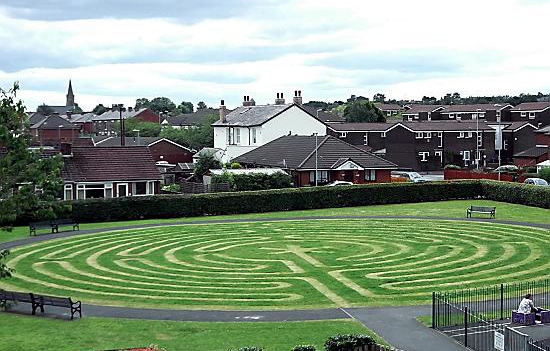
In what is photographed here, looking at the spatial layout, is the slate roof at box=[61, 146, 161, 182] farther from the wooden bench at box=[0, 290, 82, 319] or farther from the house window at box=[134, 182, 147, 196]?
the wooden bench at box=[0, 290, 82, 319]

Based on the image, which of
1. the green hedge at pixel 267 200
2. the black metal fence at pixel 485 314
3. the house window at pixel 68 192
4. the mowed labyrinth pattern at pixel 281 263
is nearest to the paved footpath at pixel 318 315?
the black metal fence at pixel 485 314

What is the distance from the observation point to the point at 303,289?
3256 centimetres

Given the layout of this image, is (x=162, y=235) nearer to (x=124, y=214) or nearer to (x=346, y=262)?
(x=124, y=214)

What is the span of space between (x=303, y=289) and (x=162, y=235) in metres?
18.9

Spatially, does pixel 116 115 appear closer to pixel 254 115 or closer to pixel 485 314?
pixel 254 115

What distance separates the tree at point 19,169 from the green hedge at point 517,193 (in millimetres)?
45208

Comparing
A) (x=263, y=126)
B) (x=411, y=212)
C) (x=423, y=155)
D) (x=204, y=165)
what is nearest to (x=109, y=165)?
(x=204, y=165)

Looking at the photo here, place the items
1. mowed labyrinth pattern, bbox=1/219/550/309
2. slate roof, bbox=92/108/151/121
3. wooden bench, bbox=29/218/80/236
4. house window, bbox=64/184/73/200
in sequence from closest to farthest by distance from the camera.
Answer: mowed labyrinth pattern, bbox=1/219/550/309, wooden bench, bbox=29/218/80/236, house window, bbox=64/184/73/200, slate roof, bbox=92/108/151/121

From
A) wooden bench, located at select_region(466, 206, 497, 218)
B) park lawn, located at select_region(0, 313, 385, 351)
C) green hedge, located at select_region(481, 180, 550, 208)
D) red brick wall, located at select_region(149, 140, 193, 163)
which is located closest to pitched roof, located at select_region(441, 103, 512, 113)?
red brick wall, located at select_region(149, 140, 193, 163)

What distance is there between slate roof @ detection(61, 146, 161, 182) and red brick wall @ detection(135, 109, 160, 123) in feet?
334

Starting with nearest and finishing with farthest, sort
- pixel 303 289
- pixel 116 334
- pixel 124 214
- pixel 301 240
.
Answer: pixel 116 334, pixel 303 289, pixel 301 240, pixel 124 214

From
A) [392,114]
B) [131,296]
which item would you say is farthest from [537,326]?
[392,114]

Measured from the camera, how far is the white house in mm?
91438

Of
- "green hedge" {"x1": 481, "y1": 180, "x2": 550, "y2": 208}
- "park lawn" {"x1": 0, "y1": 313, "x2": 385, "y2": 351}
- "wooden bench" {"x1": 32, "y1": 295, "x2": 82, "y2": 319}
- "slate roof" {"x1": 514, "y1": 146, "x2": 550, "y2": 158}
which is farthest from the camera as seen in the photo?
"slate roof" {"x1": 514, "y1": 146, "x2": 550, "y2": 158}
